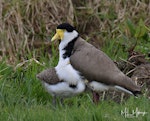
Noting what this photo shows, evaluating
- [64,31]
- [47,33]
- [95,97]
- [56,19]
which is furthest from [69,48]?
[56,19]

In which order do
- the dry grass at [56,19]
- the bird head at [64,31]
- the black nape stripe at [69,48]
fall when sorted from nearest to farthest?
the black nape stripe at [69,48]
the bird head at [64,31]
the dry grass at [56,19]

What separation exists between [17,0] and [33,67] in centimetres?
195

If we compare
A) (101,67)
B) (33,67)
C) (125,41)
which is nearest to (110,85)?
(101,67)

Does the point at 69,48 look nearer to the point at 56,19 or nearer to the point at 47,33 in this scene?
the point at 47,33

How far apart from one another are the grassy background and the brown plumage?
1.43ft

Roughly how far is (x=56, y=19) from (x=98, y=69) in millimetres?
3705

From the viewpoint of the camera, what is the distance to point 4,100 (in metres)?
7.16

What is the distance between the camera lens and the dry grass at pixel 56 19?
9930 mm

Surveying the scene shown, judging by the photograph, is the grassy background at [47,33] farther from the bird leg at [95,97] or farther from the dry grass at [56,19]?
the bird leg at [95,97]

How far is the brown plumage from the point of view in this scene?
22.5 ft

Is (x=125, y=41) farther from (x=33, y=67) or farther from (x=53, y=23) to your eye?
(x=33, y=67)

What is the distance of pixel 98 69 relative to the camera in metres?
6.94

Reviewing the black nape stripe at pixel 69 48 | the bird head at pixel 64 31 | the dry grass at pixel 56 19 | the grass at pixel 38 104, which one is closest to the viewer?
the grass at pixel 38 104

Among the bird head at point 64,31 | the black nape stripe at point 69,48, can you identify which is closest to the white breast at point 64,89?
the black nape stripe at point 69,48
